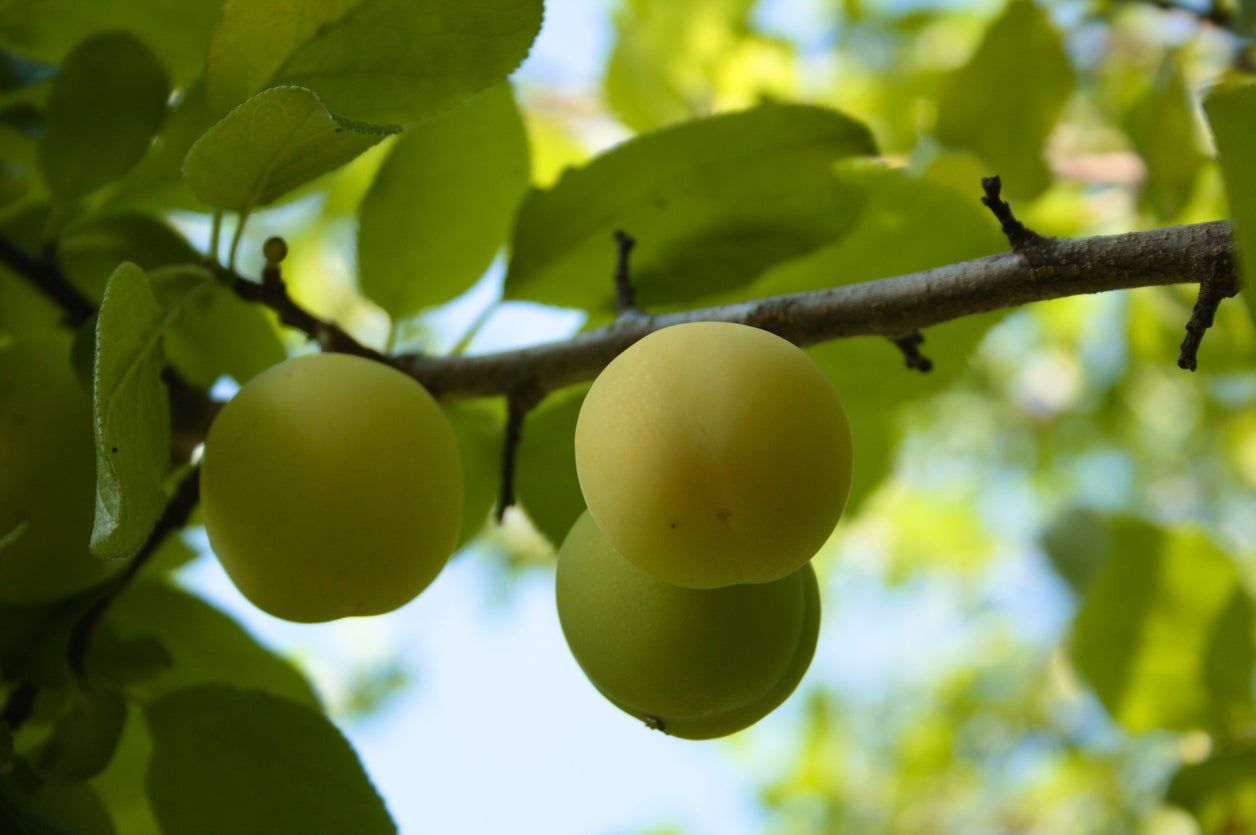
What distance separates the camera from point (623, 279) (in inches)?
37.4

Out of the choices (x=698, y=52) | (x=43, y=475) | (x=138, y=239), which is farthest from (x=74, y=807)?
(x=698, y=52)

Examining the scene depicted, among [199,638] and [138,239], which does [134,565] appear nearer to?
[199,638]

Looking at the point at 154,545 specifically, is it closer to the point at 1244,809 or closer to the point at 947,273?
the point at 947,273

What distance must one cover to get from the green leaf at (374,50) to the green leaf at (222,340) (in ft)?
1.08

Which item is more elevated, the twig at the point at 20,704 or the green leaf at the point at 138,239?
the green leaf at the point at 138,239

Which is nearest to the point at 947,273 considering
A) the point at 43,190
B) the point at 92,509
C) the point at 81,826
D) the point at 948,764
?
the point at 92,509

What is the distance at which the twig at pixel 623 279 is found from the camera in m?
0.94

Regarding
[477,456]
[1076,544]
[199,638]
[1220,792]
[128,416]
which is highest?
[128,416]

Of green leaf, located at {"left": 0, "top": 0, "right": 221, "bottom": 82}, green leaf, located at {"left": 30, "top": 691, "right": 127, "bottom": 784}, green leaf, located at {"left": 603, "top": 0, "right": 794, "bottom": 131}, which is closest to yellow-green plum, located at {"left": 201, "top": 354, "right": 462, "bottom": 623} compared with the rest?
green leaf, located at {"left": 30, "top": 691, "right": 127, "bottom": 784}

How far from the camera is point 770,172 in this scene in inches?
39.4

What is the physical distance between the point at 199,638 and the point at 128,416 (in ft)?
1.64

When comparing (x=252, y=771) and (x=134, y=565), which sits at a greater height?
(x=134, y=565)

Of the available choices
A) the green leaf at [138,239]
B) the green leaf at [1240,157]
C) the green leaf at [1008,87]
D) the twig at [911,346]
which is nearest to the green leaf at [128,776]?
the green leaf at [138,239]

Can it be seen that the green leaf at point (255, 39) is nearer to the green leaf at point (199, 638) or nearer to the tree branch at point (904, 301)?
the tree branch at point (904, 301)
